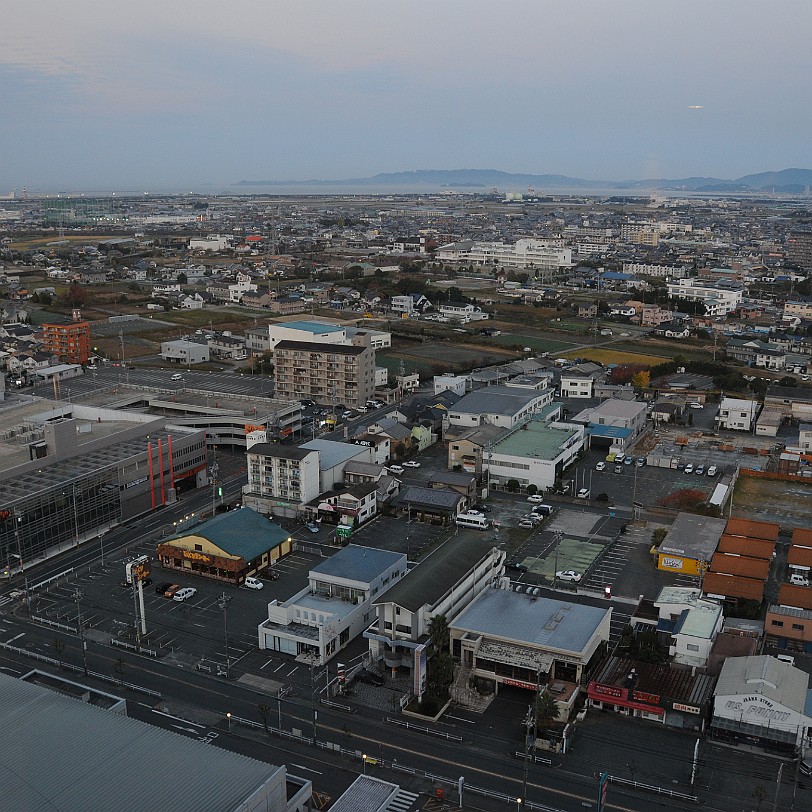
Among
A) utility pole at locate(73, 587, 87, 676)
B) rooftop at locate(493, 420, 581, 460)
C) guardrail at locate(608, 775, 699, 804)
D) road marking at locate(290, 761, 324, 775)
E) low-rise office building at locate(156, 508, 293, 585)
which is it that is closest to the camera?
guardrail at locate(608, 775, 699, 804)

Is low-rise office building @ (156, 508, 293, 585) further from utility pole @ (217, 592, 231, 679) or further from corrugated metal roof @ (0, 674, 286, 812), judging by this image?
corrugated metal roof @ (0, 674, 286, 812)

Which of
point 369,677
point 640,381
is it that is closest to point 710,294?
point 640,381

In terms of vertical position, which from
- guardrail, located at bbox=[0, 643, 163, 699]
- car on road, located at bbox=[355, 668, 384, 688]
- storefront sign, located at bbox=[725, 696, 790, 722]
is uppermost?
storefront sign, located at bbox=[725, 696, 790, 722]

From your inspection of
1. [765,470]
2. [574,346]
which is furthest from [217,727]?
[574,346]

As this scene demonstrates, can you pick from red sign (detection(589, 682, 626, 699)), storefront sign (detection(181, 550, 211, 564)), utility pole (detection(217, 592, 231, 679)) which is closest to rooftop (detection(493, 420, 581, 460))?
storefront sign (detection(181, 550, 211, 564))

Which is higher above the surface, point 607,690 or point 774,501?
point 607,690

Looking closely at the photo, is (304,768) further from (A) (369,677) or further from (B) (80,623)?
(B) (80,623)
